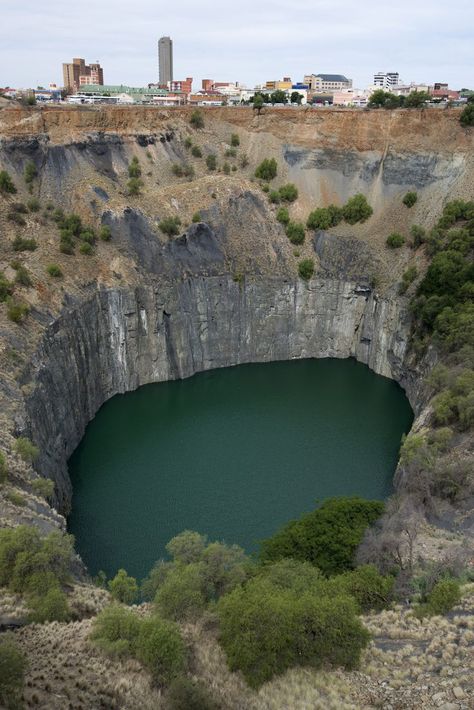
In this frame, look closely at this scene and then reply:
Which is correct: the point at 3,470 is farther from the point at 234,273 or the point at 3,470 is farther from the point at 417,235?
the point at 417,235

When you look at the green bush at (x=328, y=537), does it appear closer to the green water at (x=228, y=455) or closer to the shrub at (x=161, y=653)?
the green water at (x=228, y=455)

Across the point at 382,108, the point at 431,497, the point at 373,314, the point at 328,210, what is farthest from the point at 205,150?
the point at 431,497

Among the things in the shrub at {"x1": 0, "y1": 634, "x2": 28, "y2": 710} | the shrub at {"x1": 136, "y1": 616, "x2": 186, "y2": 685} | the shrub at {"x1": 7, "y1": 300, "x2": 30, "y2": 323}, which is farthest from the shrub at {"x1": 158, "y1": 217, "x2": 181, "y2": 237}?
the shrub at {"x1": 0, "y1": 634, "x2": 28, "y2": 710}

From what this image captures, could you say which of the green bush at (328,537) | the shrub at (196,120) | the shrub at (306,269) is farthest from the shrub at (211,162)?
the green bush at (328,537)

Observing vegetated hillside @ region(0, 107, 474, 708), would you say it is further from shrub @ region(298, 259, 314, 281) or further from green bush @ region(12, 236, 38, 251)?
shrub @ region(298, 259, 314, 281)

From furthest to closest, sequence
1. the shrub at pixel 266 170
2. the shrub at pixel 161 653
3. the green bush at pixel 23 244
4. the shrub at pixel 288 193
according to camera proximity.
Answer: the shrub at pixel 266 170, the shrub at pixel 288 193, the green bush at pixel 23 244, the shrub at pixel 161 653

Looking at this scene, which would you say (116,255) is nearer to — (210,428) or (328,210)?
(210,428)

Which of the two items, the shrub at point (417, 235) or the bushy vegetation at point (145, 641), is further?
the shrub at point (417, 235)
